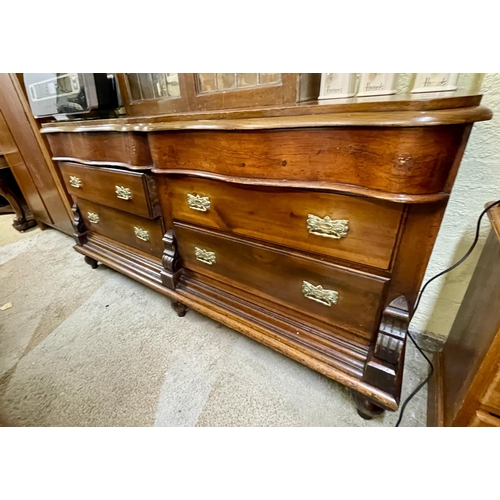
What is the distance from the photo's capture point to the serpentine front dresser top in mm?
465

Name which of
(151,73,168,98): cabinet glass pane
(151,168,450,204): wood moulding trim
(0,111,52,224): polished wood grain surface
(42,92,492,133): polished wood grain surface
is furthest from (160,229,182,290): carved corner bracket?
(0,111,52,224): polished wood grain surface

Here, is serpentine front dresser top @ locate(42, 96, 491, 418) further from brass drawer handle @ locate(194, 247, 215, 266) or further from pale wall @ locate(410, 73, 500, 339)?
pale wall @ locate(410, 73, 500, 339)

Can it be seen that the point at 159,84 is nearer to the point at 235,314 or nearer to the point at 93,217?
the point at 93,217

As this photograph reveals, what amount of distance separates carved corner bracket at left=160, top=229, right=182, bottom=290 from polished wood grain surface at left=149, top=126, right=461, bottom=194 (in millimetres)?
392

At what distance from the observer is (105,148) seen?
3.13 ft

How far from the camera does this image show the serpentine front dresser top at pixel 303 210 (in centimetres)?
47

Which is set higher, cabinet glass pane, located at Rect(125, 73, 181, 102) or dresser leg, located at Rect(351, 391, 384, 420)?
cabinet glass pane, located at Rect(125, 73, 181, 102)

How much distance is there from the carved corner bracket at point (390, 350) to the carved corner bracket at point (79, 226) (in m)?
1.53

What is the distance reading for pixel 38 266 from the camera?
5.27ft

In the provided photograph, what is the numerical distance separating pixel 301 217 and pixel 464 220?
529 mm
